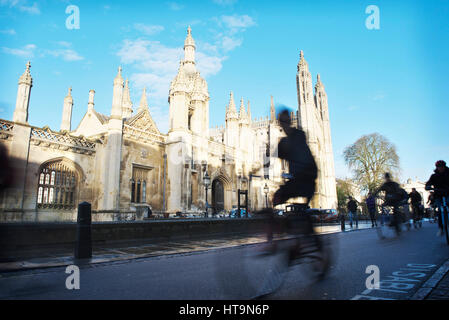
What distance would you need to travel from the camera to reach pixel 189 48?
28.4m

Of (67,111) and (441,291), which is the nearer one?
(441,291)

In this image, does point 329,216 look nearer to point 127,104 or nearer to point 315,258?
point 127,104

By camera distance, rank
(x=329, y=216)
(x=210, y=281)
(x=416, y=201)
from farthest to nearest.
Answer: (x=329, y=216) < (x=416, y=201) < (x=210, y=281)

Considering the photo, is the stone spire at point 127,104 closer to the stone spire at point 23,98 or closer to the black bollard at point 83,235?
the stone spire at point 23,98

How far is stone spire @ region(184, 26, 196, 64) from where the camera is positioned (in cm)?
2827

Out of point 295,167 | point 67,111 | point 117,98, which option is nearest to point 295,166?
point 295,167

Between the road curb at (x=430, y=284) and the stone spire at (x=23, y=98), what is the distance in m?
19.5

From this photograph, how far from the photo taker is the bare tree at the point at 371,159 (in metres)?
40.0

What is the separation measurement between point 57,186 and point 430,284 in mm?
19785

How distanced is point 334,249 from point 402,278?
3.31ft

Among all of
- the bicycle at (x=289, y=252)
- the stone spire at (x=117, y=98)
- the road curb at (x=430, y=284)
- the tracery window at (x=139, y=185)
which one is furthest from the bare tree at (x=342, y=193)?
the bicycle at (x=289, y=252)
